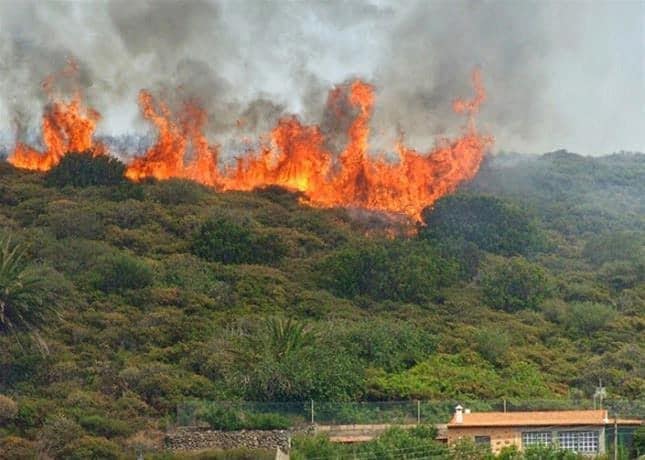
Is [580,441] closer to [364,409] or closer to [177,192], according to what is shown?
[364,409]

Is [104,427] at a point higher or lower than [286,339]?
lower

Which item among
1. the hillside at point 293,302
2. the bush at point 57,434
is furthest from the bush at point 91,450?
the hillside at point 293,302

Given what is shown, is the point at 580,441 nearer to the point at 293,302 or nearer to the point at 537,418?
the point at 537,418

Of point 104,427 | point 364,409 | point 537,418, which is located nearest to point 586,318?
point 364,409

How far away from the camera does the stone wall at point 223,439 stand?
59250 millimetres

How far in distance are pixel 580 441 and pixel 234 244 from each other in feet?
111

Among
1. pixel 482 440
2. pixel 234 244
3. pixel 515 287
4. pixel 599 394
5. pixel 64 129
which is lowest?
pixel 482 440

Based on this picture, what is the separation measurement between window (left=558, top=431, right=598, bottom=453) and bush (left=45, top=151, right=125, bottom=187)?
151 feet

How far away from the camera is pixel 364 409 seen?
61.5 m

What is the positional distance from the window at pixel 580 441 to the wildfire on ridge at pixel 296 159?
42.0 meters

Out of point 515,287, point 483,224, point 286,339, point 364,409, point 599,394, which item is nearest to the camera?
point 364,409

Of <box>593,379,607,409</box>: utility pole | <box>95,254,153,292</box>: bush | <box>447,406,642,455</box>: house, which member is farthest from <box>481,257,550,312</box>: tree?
<box>447,406,642,455</box>: house

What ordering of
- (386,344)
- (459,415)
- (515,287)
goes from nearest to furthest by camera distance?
(459,415)
(386,344)
(515,287)

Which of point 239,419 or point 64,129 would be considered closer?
point 239,419
